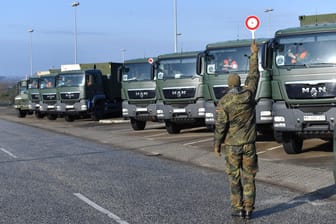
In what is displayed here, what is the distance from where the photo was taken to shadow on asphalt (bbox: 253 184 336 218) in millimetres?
7621

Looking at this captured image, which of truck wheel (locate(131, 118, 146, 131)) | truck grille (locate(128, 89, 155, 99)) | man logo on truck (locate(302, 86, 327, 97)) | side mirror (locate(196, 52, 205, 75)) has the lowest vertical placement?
truck wheel (locate(131, 118, 146, 131))

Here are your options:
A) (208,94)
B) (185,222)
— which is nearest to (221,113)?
(185,222)

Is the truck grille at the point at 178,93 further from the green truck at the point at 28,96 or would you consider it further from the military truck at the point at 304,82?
the green truck at the point at 28,96

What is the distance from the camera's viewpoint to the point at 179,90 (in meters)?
19.3

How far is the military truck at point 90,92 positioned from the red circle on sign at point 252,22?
57.0 ft

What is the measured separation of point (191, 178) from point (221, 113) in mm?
3864

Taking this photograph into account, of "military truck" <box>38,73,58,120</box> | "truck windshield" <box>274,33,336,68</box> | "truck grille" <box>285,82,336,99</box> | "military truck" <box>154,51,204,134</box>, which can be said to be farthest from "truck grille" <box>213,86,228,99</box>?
"military truck" <box>38,73,58,120</box>

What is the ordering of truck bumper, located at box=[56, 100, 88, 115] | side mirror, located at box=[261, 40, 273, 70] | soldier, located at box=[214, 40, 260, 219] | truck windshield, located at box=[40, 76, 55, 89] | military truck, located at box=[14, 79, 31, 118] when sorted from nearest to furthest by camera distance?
soldier, located at box=[214, 40, 260, 219]
side mirror, located at box=[261, 40, 273, 70]
truck bumper, located at box=[56, 100, 88, 115]
truck windshield, located at box=[40, 76, 55, 89]
military truck, located at box=[14, 79, 31, 118]

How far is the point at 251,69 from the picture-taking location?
7578 mm

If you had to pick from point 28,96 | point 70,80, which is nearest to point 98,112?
point 70,80

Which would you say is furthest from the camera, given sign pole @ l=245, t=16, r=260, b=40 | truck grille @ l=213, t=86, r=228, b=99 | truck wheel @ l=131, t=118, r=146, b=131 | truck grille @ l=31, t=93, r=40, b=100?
truck grille @ l=31, t=93, r=40, b=100

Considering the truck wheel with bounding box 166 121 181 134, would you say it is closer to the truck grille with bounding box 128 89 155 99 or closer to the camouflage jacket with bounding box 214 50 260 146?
the truck grille with bounding box 128 89 155 99

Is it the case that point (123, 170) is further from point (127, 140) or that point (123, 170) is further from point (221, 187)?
point (127, 140)

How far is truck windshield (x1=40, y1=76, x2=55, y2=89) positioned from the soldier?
25867 millimetres
